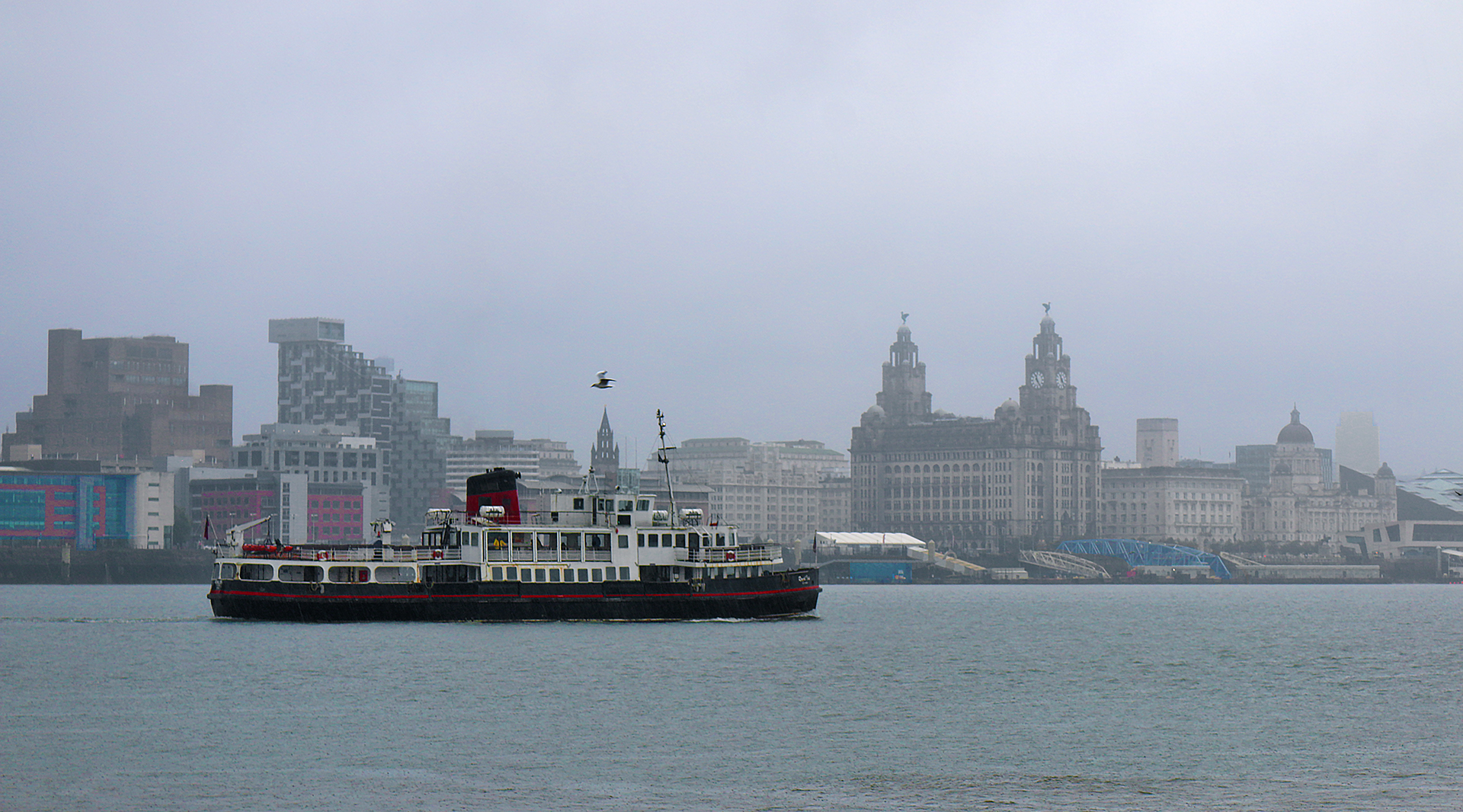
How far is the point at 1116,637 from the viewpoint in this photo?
375ft

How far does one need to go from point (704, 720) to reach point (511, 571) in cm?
4369

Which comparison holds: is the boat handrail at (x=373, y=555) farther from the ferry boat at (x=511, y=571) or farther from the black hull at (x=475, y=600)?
the black hull at (x=475, y=600)

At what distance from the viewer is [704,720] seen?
63.4 metres

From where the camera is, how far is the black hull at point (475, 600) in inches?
4131

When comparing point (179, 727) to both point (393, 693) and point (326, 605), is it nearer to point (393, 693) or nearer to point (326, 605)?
point (393, 693)

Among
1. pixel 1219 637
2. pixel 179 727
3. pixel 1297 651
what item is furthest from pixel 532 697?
pixel 1219 637

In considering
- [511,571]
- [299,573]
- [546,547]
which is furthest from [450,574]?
[299,573]

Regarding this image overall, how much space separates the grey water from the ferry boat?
1.74 metres

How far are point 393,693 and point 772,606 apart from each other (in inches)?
1822

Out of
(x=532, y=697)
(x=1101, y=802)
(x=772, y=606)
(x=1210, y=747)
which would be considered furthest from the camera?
(x=772, y=606)

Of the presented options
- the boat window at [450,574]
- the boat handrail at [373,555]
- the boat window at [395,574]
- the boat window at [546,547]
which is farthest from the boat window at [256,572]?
the boat window at [546,547]

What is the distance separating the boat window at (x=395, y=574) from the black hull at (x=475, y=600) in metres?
0.55

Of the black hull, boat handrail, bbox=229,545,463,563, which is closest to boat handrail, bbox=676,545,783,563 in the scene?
the black hull

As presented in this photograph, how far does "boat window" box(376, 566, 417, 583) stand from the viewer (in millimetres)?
105438
